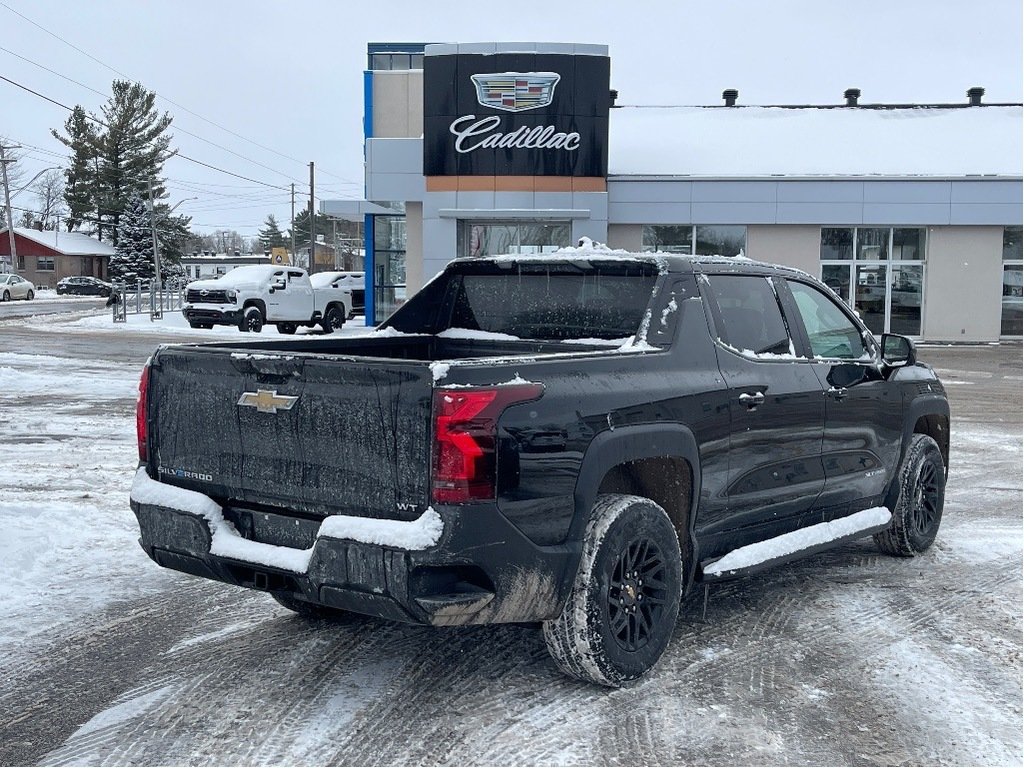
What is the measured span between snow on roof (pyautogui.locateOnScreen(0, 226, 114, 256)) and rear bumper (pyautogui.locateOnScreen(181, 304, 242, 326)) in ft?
199

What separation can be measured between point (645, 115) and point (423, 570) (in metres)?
32.0

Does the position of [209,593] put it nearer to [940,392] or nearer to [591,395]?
[591,395]

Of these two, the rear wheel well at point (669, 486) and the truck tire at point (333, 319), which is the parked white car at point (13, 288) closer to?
the truck tire at point (333, 319)

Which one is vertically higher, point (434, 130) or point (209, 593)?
point (434, 130)

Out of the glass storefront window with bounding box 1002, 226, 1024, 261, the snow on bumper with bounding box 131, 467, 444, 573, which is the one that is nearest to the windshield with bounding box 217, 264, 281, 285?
the glass storefront window with bounding box 1002, 226, 1024, 261

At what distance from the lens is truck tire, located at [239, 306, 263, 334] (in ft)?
91.4

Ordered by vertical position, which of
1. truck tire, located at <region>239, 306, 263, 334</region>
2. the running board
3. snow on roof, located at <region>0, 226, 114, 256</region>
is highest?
snow on roof, located at <region>0, 226, 114, 256</region>

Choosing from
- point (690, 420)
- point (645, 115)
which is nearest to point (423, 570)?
point (690, 420)

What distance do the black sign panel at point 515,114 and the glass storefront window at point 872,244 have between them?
720cm

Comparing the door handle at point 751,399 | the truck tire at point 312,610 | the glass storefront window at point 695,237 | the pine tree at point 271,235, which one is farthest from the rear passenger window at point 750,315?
the pine tree at point 271,235

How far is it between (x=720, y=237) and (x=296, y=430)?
2553 cm

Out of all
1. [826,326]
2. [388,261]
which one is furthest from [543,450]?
[388,261]

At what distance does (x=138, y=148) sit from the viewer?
7912cm

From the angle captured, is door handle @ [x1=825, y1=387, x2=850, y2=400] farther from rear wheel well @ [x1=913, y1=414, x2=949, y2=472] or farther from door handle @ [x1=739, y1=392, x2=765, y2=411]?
rear wheel well @ [x1=913, y1=414, x2=949, y2=472]
